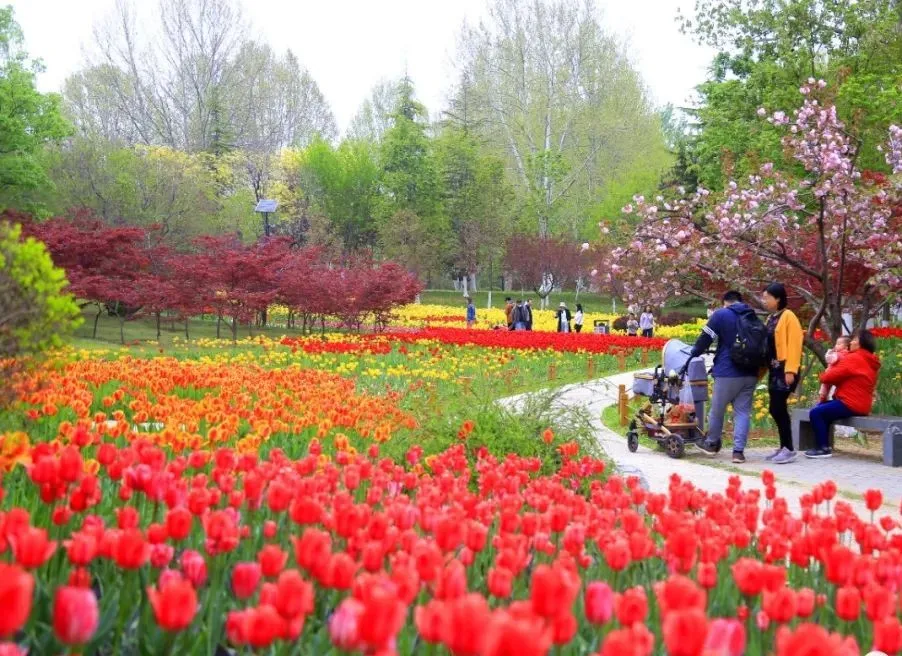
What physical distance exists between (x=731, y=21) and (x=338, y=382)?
66.2 ft

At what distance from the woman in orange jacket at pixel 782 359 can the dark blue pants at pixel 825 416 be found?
0.30 meters

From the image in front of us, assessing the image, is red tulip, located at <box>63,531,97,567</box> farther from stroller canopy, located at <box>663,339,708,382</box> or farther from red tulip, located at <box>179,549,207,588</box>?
stroller canopy, located at <box>663,339,708,382</box>

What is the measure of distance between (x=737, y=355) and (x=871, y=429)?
1545mm

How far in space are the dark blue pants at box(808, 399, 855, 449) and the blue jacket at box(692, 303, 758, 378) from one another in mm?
815

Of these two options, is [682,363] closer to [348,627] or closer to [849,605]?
[849,605]

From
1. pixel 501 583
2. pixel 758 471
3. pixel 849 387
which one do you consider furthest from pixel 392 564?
pixel 849 387

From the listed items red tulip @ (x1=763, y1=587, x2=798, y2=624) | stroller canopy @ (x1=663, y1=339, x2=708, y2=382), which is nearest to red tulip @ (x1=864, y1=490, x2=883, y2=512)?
red tulip @ (x1=763, y1=587, x2=798, y2=624)

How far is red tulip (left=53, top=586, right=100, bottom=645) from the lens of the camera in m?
1.63

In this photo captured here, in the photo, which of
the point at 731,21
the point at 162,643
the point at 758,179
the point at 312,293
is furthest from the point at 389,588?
the point at 731,21

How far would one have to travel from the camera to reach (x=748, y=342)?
9.15 meters

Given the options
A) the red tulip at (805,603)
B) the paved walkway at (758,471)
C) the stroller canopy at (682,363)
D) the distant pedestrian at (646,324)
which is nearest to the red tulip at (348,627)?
the red tulip at (805,603)

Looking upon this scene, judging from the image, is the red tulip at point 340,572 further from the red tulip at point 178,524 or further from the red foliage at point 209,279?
the red foliage at point 209,279

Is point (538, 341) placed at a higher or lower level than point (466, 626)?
lower

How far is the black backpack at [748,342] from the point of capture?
9.15m
